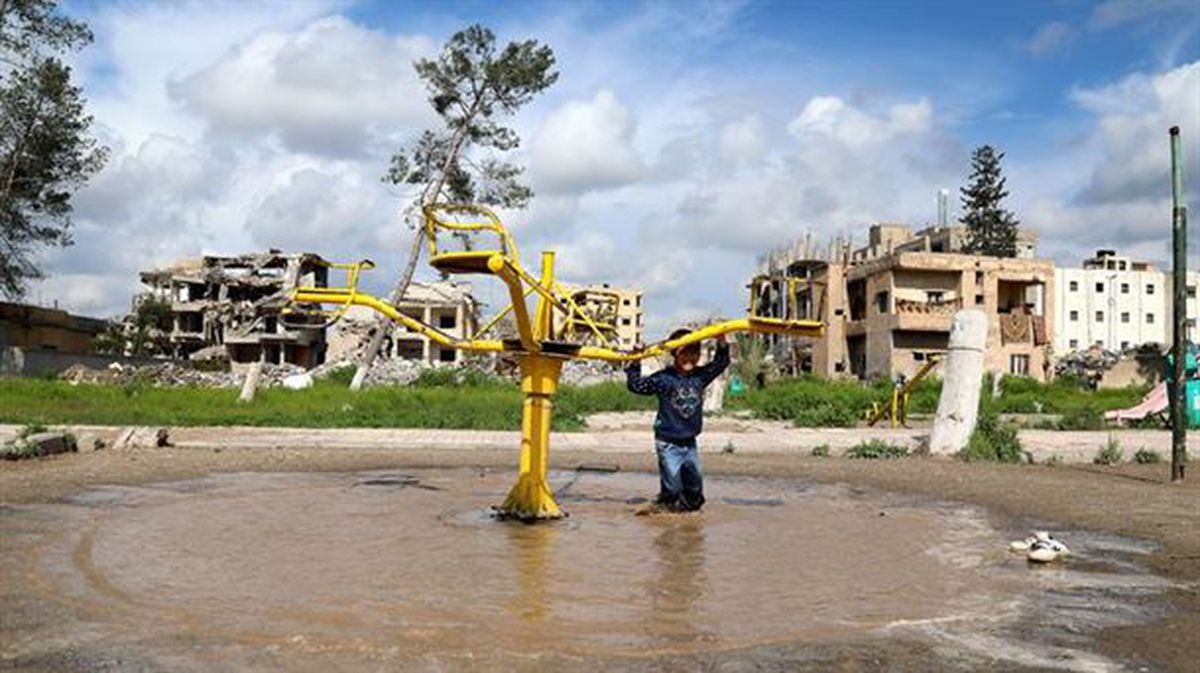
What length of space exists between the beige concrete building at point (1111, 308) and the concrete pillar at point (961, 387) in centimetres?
7306

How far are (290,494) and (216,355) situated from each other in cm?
6600

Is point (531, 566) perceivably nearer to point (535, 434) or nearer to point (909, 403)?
point (535, 434)

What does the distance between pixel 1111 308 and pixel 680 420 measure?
277ft

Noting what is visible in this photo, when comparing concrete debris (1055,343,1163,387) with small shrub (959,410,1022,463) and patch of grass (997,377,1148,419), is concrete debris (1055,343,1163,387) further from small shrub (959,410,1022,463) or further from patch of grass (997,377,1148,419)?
small shrub (959,410,1022,463)

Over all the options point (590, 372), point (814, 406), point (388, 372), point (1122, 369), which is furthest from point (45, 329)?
point (1122, 369)

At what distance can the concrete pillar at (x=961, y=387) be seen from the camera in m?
16.3

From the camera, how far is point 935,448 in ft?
54.1

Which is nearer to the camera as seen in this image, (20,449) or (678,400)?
(678,400)

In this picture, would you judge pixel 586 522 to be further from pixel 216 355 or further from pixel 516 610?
pixel 216 355

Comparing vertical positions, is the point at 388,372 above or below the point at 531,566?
above

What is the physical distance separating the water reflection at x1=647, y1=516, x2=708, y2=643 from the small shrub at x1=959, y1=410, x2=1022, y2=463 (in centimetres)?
850

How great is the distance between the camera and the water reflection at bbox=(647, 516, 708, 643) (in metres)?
5.03

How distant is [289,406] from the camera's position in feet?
90.8

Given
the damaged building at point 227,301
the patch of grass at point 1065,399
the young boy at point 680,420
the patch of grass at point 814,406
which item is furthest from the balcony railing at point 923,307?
the young boy at point 680,420
